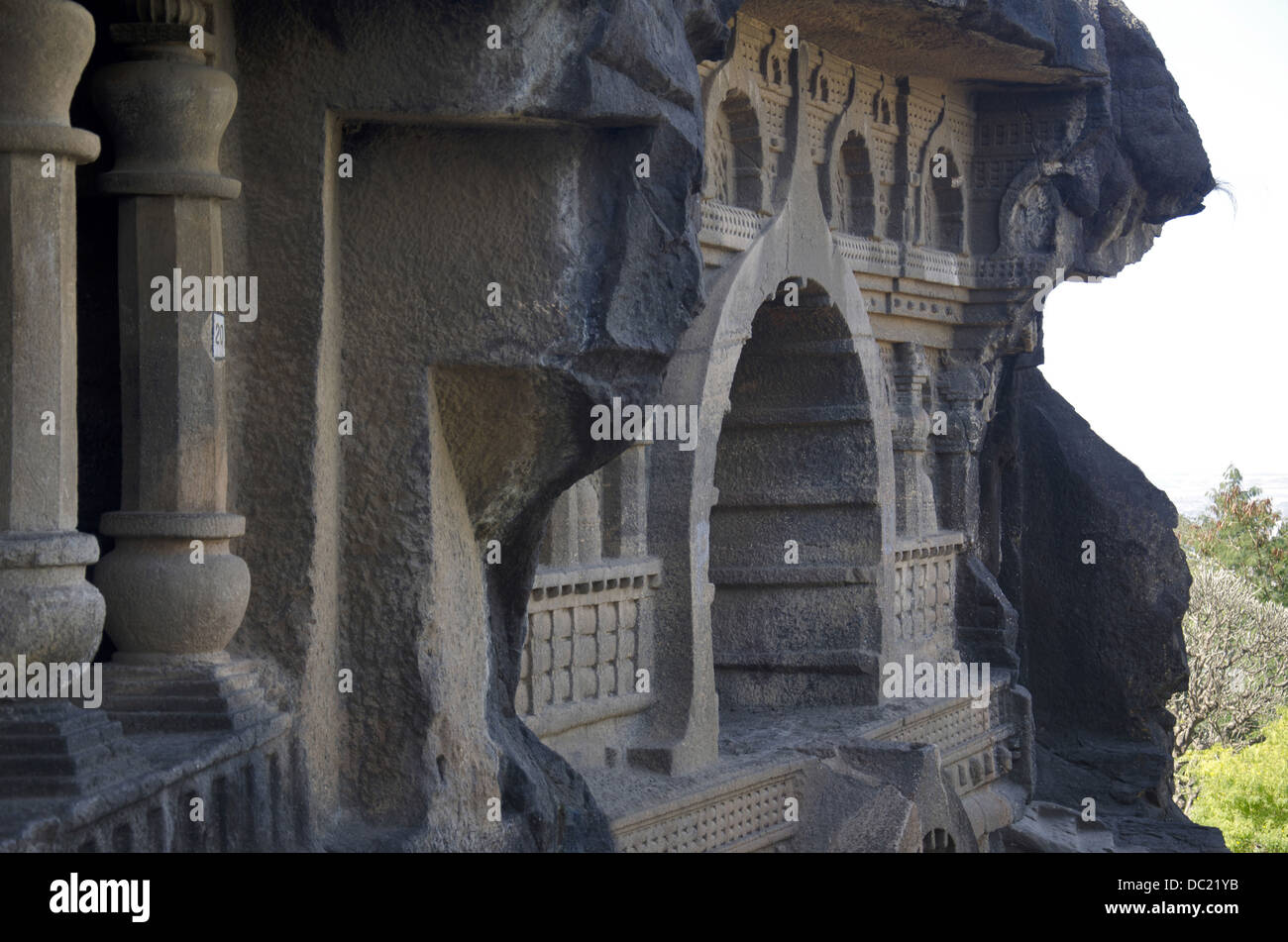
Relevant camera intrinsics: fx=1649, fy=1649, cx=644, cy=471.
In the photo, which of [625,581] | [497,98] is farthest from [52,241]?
[625,581]

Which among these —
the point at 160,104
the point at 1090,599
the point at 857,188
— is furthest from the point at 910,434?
the point at 160,104

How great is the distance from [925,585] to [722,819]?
320 centimetres

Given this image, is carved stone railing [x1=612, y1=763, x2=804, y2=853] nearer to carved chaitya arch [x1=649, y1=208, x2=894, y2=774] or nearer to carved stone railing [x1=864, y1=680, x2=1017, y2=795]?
carved chaitya arch [x1=649, y1=208, x2=894, y2=774]

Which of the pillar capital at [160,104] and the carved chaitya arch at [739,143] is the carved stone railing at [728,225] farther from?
the pillar capital at [160,104]

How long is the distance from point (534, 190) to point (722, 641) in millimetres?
4916

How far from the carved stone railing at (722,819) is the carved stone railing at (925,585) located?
1.94 meters

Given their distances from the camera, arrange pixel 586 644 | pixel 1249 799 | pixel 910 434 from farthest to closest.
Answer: pixel 1249 799 < pixel 910 434 < pixel 586 644

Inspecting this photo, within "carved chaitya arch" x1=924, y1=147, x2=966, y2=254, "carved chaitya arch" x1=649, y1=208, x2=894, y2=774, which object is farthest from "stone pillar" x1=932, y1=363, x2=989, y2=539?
"carved chaitya arch" x1=649, y1=208, x2=894, y2=774

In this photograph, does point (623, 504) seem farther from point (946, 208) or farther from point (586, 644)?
point (946, 208)

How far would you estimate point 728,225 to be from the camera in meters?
7.68

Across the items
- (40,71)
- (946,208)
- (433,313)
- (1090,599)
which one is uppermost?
(946,208)

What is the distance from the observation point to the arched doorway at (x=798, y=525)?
28.5 ft

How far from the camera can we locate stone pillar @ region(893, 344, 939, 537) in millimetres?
9641

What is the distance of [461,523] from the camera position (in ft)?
14.6
